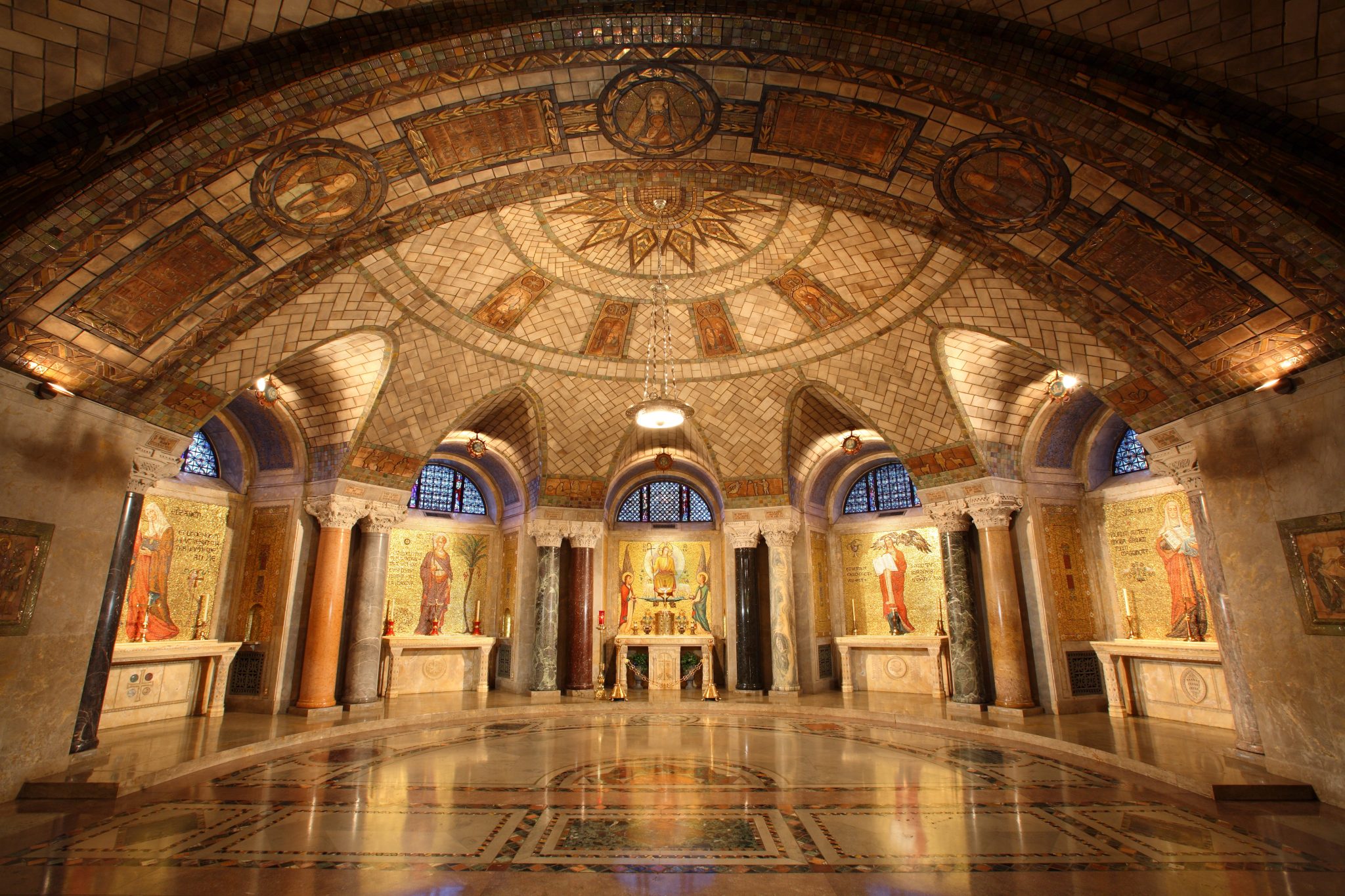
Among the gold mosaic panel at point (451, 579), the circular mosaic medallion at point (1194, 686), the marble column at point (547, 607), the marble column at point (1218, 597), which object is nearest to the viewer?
the marble column at point (1218, 597)

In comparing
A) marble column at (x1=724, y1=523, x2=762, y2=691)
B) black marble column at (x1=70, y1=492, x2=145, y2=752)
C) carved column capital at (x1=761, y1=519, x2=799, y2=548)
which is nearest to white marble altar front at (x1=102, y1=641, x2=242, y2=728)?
black marble column at (x1=70, y1=492, x2=145, y2=752)

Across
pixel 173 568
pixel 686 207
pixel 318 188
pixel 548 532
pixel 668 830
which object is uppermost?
pixel 686 207

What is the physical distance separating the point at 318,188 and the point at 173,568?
8547 mm

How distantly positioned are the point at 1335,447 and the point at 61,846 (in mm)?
11407

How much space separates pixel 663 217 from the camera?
10156 mm

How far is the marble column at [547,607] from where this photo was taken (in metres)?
14.6

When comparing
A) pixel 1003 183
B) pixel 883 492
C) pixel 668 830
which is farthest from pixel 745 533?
pixel 1003 183

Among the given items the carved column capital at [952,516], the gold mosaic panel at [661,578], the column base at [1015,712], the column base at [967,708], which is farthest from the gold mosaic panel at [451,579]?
the column base at [1015,712]

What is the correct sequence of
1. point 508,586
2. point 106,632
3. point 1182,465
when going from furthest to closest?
point 508,586 → point 1182,465 → point 106,632

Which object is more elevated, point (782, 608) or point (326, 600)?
point (326, 600)

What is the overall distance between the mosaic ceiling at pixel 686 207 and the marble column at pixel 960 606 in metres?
3.25

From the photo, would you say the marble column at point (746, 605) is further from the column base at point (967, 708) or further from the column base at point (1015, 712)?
the column base at point (1015, 712)

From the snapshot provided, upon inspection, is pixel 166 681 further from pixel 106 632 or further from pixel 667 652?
pixel 667 652

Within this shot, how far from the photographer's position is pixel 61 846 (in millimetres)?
5172
